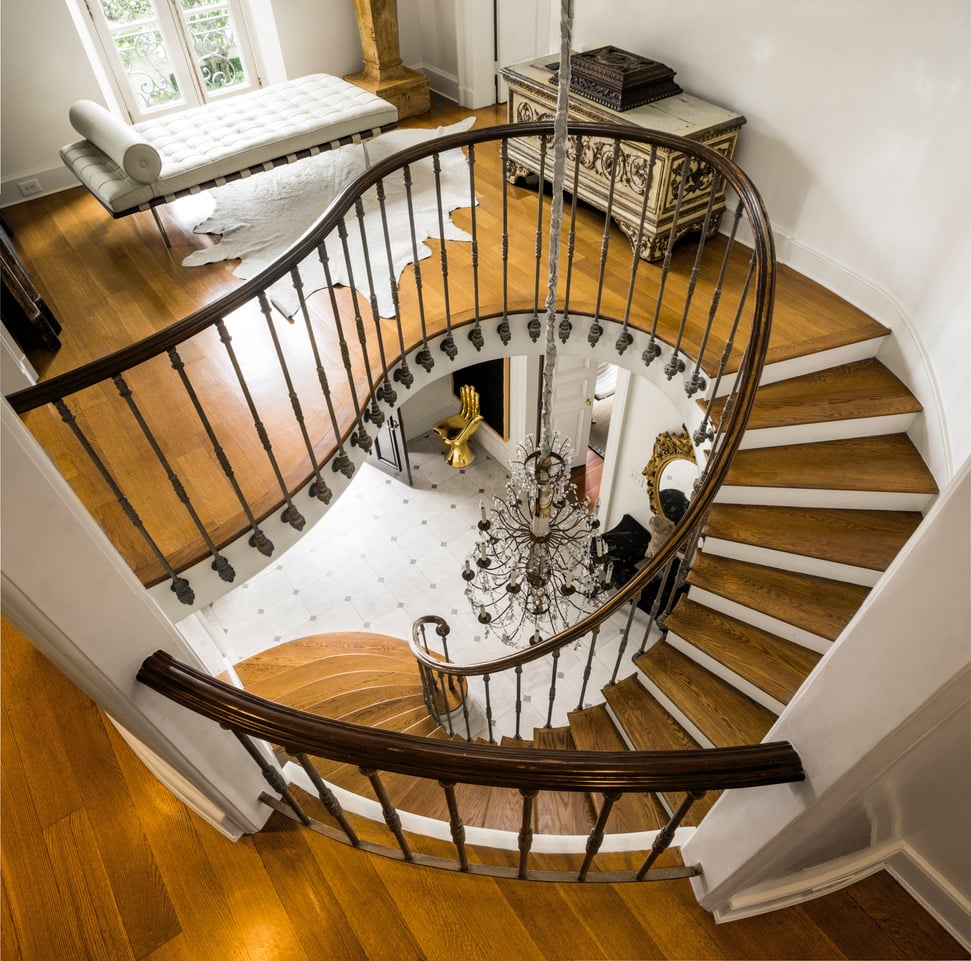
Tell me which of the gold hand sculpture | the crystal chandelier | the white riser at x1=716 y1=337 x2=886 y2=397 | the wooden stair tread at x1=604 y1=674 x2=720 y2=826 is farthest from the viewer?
the gold hand sculpture

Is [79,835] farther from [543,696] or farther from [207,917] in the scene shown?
[543,696]

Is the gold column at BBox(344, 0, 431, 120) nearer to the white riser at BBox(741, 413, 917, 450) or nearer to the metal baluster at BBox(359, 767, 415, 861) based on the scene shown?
the white riser at BBox(741, 413, 917, 450)

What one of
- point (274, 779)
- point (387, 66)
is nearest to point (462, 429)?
point (387, 66)

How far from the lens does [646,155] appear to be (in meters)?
3.75

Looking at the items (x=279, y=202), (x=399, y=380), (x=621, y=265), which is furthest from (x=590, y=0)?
(x=399, y=380)

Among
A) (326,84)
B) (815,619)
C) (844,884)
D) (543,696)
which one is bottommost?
(543,696)

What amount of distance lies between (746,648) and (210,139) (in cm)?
466

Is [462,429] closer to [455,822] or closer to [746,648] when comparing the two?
[746,648]

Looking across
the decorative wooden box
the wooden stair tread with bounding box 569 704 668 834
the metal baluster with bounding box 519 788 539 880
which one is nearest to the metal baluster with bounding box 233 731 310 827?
the metal baluster with bounding box 519 788 539 880

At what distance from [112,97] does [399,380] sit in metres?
4.28

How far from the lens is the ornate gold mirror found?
5.16m

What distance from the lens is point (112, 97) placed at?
5688mm

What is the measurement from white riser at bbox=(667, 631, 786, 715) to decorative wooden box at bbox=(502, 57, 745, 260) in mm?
2242

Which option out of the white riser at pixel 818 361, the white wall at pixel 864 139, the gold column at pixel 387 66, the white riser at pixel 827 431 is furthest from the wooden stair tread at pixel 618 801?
the gold column at pixel 387 66
